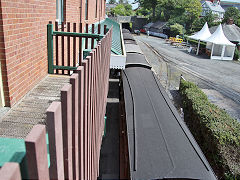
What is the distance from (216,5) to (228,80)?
276 feet

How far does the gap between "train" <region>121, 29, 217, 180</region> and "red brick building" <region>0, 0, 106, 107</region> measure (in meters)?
2.49

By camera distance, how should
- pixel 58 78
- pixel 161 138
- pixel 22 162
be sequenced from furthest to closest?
1. pixel 161 138
2. pixel 58 78
3. pixel 22 162

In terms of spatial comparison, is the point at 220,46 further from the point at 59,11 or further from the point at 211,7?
the point at 211,7

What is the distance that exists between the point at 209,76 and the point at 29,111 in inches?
790

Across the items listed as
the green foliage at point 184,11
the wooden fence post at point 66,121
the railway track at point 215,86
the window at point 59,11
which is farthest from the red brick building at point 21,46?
the green foliage at point 184,11

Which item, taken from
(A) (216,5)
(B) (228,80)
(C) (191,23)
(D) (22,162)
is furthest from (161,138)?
(A) (216,5)

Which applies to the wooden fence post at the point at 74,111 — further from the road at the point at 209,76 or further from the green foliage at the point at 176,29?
the green foliage at the point at 176,29

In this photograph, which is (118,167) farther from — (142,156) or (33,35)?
(33,35)

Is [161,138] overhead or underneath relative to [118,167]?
overhead

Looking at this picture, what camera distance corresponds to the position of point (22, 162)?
2.48 feet

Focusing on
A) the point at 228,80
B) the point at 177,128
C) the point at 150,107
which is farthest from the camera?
the point at 228,80

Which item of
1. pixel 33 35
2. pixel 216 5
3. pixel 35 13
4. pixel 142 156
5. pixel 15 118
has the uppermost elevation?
pixel 216 5

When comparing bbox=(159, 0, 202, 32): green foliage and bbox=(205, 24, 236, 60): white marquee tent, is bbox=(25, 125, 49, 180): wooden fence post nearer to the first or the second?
bbox=(205, 24, 236, 60): white marquee tent

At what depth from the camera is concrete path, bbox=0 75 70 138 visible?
93.3 inches
